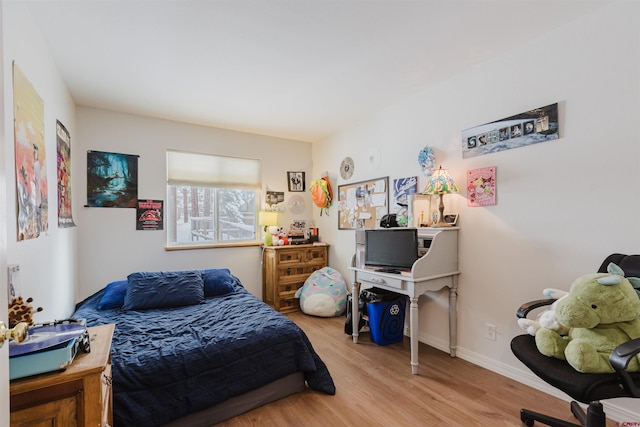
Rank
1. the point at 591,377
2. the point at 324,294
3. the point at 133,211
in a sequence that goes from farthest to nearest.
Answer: the point at 324,294
the point at 133,211
the point at 591,377

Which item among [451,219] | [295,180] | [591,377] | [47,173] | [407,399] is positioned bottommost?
[407,399]

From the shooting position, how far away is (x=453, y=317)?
2562 millimetres

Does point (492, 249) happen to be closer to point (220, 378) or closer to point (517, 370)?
point (517, 370)

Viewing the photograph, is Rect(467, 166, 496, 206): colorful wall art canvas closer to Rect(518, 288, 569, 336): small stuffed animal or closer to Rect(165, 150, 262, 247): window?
Rect(518, 288, 569, 336): small stuffed animal

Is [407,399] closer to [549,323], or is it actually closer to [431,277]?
[431,277]

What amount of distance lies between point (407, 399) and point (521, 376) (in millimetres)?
896

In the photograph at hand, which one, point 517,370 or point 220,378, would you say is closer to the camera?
point 220,378

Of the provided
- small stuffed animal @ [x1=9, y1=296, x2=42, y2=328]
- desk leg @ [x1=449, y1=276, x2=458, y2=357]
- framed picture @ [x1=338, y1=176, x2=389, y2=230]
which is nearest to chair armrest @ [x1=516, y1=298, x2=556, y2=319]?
desk leg @ [x1=449, y1=276, x2=458, y2=357]

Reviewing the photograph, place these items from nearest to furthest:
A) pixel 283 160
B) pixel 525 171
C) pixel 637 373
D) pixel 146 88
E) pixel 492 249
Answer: pixel 637 373, pixel 525 171, pixel 492 249, pixel 146 88, pixel 283 160

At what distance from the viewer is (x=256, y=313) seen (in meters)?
2.42

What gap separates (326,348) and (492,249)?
1711 millimetres

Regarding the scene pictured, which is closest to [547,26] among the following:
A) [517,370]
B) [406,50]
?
[406,50]

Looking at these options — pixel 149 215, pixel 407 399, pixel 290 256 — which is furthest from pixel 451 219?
pixel 149 215

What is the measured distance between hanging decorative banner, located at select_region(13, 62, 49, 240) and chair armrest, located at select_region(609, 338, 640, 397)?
273cm
